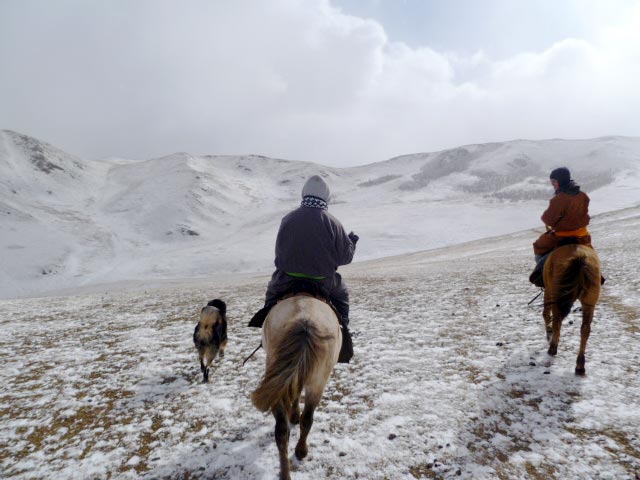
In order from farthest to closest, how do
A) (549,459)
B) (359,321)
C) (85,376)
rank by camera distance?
(359,321)
(85,376)
(549,459)

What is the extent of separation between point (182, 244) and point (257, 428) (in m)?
80.3

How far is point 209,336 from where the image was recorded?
6.58m

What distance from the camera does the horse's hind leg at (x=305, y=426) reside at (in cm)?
377

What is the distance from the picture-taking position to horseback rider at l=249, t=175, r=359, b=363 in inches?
185

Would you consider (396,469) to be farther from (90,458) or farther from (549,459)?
(90,458)

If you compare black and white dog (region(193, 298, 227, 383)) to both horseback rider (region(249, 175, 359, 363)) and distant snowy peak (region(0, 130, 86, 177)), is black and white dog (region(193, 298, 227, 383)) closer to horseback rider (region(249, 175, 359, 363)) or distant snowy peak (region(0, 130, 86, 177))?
horseback rider (region(249, 175, 359, 363))

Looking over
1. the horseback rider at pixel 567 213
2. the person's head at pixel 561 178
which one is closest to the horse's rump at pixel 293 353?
the horseback rider at pixel 567 213

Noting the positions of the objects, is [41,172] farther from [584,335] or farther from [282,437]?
[584,335]

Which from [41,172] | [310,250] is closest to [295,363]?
[310,250]

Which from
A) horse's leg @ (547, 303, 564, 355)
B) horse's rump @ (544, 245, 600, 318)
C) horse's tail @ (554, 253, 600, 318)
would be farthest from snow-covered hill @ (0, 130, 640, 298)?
horse's tail @ (554, 253, 600, 318)

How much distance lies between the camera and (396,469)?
12.6ft

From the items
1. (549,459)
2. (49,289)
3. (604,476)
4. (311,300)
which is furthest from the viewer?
(49,289)

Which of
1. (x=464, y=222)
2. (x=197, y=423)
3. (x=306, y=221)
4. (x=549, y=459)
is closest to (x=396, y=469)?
(x=549, y=459)

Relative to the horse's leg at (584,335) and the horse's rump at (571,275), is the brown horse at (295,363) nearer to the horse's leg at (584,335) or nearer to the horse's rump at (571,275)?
the horse's leg at (584,335)
